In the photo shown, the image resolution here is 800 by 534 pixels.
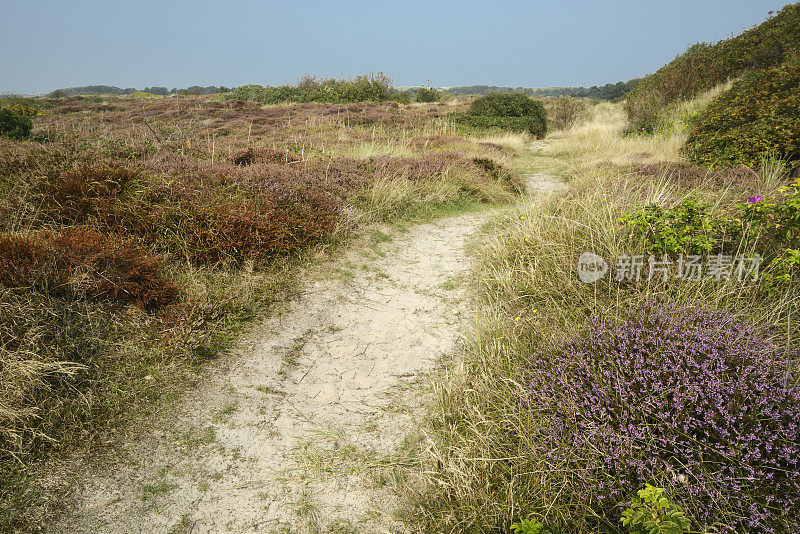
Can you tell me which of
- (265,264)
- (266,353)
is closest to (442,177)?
(265,264)

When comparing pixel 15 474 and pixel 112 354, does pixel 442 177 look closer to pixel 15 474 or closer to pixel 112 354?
pixel 112 354

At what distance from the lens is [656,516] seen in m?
1.64

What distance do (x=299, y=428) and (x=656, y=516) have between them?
2.27 meters

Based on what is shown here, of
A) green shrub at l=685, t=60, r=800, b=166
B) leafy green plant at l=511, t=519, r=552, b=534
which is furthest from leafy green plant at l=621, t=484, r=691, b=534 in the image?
green shrub at l=685, t=60, r=800, b=166

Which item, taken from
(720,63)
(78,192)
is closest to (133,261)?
(78,192)

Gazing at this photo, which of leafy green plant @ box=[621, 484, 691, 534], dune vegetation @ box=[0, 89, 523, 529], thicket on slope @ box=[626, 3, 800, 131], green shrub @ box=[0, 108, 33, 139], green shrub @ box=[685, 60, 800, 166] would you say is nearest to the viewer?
leafy green plant @ box=[621, 484, 691, 534]

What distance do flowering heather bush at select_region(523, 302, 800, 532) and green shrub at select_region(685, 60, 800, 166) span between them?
7299 millimetres

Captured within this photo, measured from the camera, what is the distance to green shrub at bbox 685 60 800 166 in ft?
24.0

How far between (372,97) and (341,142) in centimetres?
1713

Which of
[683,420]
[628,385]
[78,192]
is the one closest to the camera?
[683,420]

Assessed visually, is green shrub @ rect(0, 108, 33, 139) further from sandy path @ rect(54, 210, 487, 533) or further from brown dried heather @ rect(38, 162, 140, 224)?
sandy path @ rect(54, 210, 487, 533)

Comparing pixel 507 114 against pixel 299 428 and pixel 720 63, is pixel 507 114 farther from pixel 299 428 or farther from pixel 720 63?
pixel 299 428

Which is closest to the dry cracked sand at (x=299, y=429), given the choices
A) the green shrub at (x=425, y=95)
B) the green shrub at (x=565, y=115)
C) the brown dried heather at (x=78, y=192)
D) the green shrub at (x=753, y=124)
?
the brown dried heather at (x=78, y=192)

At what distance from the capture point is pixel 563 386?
94.2 inches
